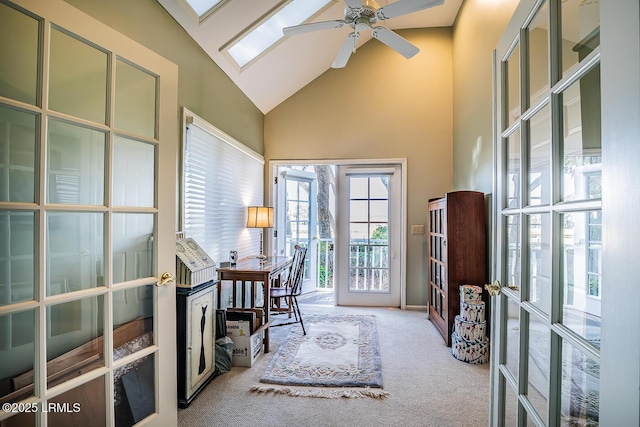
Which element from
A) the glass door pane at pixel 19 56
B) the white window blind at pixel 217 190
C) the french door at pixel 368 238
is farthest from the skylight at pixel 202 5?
the french door at pixel 368 238

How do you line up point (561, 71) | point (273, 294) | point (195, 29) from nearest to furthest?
1. point (561, 71)
2. point (195, 29)
3. point (273, 294)

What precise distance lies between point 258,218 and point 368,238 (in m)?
1.66

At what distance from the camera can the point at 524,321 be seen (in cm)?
111

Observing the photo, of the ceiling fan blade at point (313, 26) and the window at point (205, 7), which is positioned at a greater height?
the window at point (205, 7)

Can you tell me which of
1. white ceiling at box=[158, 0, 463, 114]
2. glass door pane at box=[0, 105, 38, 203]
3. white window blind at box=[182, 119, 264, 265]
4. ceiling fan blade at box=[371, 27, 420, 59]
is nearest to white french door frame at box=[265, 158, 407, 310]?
white window blind at box=[182, 119, 264, 265]

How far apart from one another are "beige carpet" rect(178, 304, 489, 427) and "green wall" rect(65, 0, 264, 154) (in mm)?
2202

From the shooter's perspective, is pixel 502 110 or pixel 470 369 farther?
pixel 470 369

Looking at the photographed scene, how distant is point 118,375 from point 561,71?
1.97m

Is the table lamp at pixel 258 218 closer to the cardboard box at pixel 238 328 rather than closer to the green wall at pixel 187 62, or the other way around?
the green wall at pixel 187 62

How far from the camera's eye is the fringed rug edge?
2.18 meters

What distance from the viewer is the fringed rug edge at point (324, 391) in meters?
2.18

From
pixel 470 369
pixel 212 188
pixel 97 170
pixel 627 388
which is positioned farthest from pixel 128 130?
pixel 470 369

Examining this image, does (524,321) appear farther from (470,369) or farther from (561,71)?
(470,369)

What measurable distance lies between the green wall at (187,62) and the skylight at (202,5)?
7.7 inches
